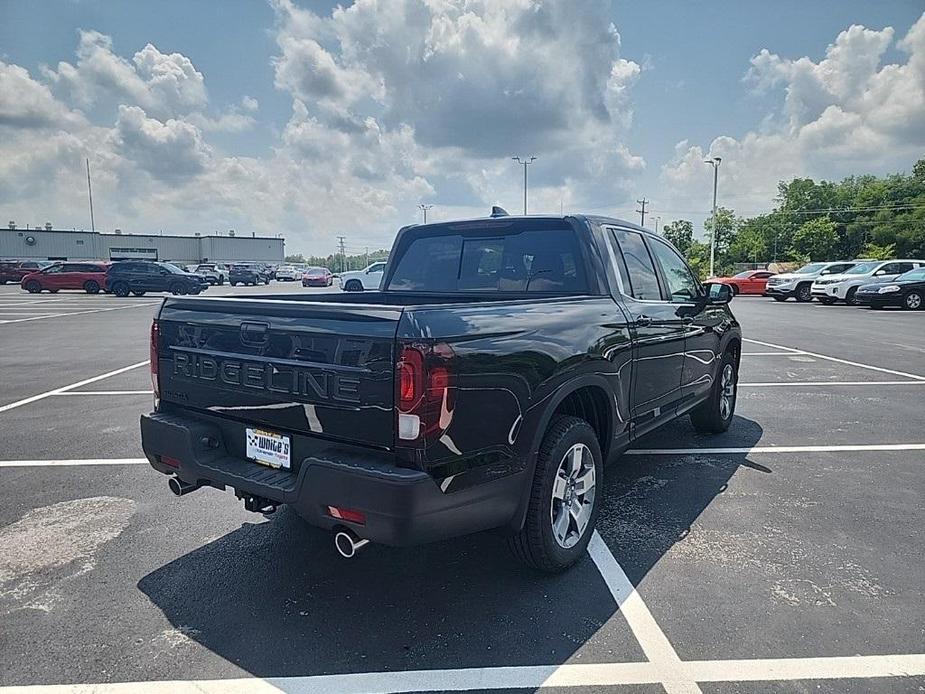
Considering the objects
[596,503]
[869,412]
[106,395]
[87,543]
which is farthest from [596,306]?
[106,395]

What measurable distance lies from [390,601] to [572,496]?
1097 mm

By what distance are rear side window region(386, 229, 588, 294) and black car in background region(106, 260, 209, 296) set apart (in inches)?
1146

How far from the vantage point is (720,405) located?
593 cm

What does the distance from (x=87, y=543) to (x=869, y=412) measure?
24.9ft

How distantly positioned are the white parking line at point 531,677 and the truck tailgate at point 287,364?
94cm

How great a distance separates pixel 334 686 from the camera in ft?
7.95

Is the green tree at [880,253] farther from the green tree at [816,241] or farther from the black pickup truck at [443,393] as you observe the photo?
the black pickup truck at [443,393]

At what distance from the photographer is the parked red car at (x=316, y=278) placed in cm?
4700

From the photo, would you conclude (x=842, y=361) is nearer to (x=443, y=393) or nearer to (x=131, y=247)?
(x=443, y=393)

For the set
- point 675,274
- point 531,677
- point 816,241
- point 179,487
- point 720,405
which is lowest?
point 531,677

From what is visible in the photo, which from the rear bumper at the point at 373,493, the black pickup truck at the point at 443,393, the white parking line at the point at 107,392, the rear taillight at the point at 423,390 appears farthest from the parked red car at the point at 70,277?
the rear taillight at the point at 423,390

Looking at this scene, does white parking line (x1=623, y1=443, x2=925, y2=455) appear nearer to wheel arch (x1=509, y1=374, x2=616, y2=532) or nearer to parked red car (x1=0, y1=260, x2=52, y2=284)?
wheel arch (x1=509, y1=374, x2=616, y2=532)

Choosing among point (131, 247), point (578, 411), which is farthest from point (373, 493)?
point (131, 247)

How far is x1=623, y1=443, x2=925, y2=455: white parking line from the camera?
552 cm
